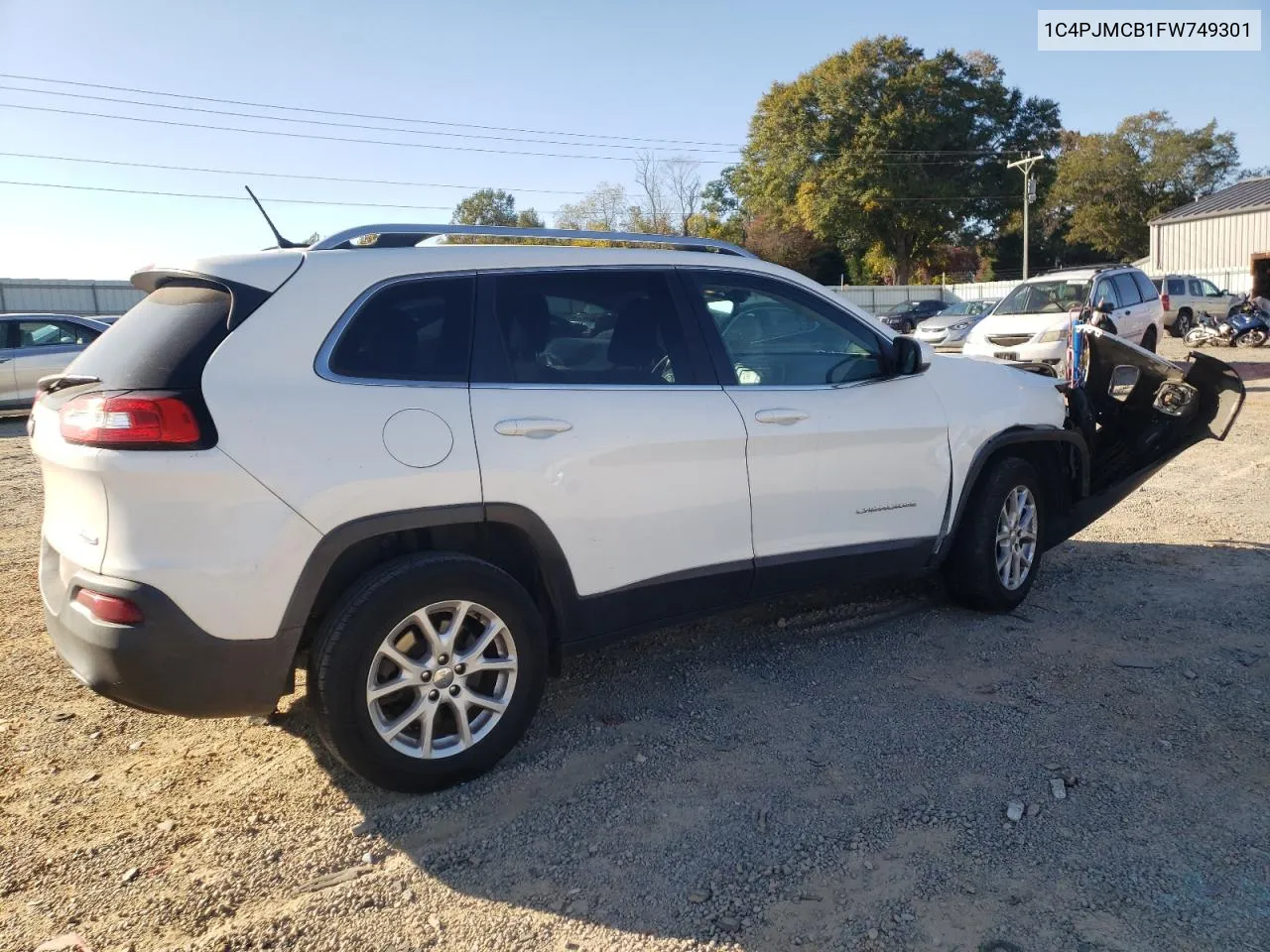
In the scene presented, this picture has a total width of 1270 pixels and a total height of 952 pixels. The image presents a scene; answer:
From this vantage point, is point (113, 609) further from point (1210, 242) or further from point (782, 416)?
point (1210, 242)

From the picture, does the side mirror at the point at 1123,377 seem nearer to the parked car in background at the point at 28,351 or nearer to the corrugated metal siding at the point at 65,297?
the parked car in background at the point at 28,351

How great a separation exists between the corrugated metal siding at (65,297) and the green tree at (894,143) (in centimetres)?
3276

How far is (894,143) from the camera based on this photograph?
47.5 metres

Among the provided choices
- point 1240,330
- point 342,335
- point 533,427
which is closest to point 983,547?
point 533,427

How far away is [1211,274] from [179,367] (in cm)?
4244

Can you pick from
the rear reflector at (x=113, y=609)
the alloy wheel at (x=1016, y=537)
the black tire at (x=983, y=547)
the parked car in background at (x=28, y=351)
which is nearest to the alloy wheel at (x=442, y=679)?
the rear reflector at (x=113, y=609)

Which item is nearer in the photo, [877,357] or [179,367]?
[179,367]

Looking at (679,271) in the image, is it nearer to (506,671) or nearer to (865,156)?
(506,671)

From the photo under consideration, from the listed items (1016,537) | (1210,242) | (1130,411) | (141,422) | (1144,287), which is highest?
(1210,242)

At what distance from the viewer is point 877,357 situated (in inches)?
175

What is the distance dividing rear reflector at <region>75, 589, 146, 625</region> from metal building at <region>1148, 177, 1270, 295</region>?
131 feet

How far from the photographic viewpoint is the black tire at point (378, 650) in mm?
3000

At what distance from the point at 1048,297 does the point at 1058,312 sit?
27.8 inches

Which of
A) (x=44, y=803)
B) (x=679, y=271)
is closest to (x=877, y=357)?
(x=679, y=271)
